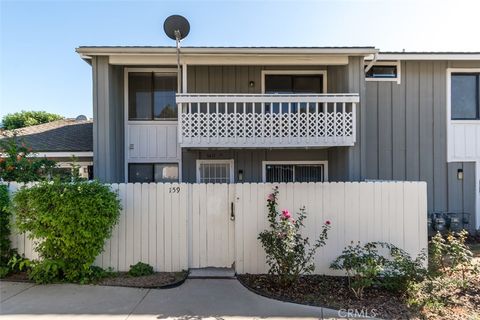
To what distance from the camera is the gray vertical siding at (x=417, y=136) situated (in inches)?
361

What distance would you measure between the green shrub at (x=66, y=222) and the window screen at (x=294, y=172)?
532cm

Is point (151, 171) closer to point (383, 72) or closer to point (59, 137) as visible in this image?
point (59, 137)

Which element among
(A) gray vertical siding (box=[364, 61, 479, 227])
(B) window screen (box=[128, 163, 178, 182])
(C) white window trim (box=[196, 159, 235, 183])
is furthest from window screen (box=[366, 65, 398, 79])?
(B) window screen (box=[128, 163, 178, 182])

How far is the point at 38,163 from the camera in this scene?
6840 mm

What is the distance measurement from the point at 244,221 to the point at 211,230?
673 mm

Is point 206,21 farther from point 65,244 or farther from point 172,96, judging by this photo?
point 65,244

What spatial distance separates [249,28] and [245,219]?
627 centimetres

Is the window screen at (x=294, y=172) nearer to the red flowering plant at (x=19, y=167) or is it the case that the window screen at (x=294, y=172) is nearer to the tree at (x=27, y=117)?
the red flowering plant at (x=19, y=167)

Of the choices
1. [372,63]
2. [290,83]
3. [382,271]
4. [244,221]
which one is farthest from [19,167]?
[372,63]

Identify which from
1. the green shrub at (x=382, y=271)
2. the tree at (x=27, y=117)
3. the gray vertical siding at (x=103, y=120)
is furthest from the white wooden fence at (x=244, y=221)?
the tree at (x=27, y=117)

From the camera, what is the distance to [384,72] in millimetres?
9188

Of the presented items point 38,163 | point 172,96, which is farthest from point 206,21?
point 38,163

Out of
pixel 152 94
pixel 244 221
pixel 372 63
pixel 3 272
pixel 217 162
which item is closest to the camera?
pixel 3 272

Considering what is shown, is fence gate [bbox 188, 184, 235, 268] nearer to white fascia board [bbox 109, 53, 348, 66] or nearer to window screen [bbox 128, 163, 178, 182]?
window screen [bbox 128, 163, 178, 182]
